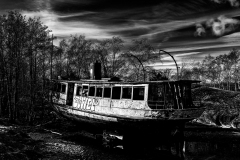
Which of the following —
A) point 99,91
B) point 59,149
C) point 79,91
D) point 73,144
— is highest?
point 99,91

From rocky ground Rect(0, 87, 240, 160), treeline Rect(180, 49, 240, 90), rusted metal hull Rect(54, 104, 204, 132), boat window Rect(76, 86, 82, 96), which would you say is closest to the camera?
rocky ground Rect(0, 87, 240, 160)

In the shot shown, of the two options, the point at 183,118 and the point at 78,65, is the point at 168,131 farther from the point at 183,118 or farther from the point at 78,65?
the point at 78,65

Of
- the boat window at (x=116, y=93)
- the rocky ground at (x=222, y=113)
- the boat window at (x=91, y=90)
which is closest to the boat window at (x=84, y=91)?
the boat window at (x=91, y=90)

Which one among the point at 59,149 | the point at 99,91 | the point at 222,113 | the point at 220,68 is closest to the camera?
the point at 59,149

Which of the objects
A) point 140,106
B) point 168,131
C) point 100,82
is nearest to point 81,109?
point 100,82

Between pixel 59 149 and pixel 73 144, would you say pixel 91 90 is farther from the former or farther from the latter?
pixel 59 149

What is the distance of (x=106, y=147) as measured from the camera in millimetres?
15320

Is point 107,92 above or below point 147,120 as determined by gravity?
above

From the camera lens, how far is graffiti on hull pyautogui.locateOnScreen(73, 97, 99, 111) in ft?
60.1

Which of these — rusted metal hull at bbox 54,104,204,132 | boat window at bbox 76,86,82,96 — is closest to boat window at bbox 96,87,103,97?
rusted metal hull at bbox 54,104,204,132

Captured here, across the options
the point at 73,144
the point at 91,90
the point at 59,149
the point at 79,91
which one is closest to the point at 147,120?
the point at 73,144

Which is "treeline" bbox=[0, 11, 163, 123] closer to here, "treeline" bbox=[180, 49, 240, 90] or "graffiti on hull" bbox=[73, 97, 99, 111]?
"graffiti on hull" bbox=[73, 97, 99, 111]

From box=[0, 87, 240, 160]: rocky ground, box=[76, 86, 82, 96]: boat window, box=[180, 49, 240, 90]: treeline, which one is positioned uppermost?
box=[180, 49, 240, 90]: treeline

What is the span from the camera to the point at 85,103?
63.2ft
